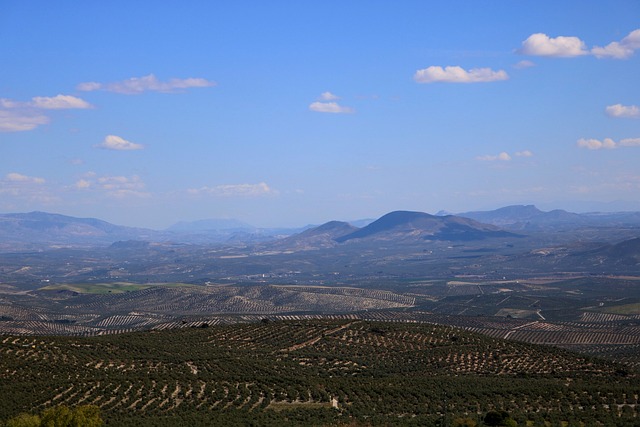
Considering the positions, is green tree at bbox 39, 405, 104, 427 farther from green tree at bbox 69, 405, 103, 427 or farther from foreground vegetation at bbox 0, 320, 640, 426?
foreground vegetation at bbox 0, 320, 640, 426

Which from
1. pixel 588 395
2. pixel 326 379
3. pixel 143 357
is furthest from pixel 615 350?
pixel 143 357

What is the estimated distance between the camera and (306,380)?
57.9 m

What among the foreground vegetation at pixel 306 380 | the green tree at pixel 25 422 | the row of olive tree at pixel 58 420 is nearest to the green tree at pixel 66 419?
the row of olive tree at pixel 58 420

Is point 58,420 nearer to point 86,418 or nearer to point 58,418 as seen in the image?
point 58,418

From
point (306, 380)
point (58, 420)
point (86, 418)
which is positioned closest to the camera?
point (58, 420)

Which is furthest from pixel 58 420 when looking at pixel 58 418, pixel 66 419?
pixel 66 419

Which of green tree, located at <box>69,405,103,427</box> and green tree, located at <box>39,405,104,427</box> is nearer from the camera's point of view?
green tree, located at <box>39,405,104,427</box>

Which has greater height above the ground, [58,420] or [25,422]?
[58,420]

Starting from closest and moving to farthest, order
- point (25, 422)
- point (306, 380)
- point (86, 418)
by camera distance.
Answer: point (25, 422)
point (86, 418)
point (306, 380)

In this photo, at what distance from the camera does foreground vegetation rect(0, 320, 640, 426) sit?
162ft

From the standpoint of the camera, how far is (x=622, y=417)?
4819cm

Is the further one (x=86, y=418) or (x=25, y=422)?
(x=86, y=418)

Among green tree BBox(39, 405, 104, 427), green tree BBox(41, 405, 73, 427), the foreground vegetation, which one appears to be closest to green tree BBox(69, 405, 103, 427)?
green tree BBox(39, 405, 104, 427)

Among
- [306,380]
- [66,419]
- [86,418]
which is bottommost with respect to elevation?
[306,380]
